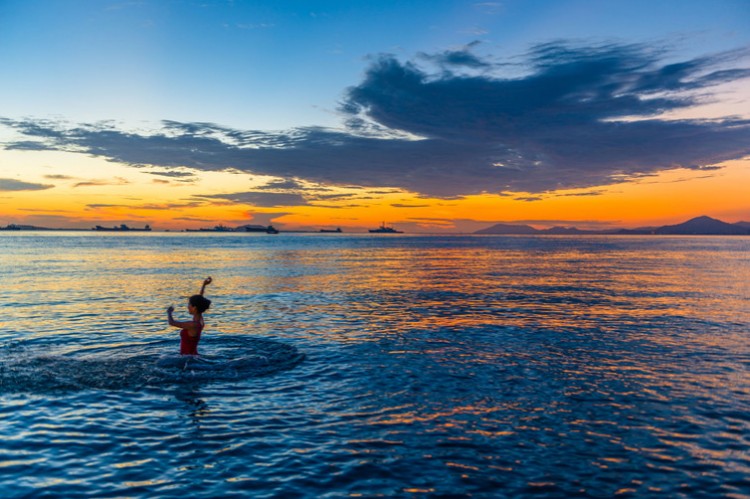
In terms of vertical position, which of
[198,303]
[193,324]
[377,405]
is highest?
[198,303]

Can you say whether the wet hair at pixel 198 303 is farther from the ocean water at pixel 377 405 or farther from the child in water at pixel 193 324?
the ocean water at pixel 377 405

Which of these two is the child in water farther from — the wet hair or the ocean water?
the ocean water

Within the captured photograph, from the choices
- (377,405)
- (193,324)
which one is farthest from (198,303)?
(377,405)

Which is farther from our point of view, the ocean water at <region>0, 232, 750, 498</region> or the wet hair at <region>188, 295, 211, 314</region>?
the wet hair at <region>188, 295, 211, 314</region>

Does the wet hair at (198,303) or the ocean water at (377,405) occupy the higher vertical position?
the wet hair at (198,303)

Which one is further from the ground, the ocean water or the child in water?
the child in water

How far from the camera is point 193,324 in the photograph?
20.0 meters

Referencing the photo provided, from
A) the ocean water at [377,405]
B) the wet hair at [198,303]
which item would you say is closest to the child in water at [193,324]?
the wet hair at [198,303]

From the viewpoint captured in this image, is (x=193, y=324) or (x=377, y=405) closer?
(x=377, y=405)

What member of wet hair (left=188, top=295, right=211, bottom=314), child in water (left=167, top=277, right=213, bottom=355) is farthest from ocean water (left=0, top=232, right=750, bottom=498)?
wet hair (left=188, top=295, right=211, bottom=314)

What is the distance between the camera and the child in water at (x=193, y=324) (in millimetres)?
19250

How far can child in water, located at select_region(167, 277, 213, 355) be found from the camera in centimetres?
1925

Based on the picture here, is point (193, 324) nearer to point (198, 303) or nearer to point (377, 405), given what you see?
point (198, 303)

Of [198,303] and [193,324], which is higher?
[198,303]
